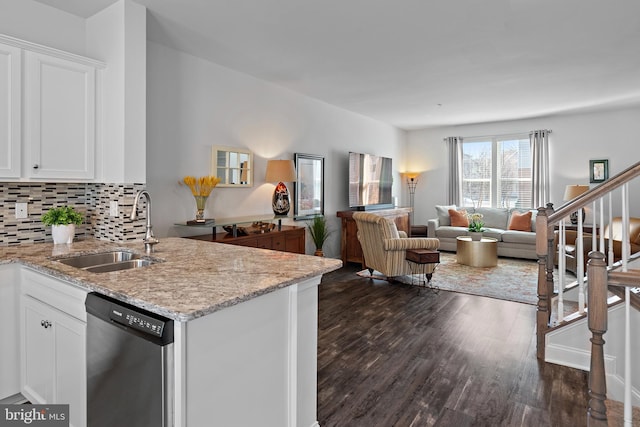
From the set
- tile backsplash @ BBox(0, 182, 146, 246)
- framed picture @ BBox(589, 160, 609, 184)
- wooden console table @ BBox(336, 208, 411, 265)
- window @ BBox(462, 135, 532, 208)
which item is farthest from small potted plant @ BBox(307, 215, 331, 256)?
framed picture @ BBox(589, 160, 609, 184)

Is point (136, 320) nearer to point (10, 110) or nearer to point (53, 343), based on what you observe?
point (53, 343)

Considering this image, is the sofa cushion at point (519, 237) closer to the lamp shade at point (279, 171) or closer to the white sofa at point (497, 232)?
the white sofa at point (497, 232)

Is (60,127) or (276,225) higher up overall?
(60,127)

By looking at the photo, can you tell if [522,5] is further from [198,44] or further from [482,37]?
[198,44]

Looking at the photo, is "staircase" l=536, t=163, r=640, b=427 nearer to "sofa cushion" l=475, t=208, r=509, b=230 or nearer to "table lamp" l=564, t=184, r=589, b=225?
"table lamp" l=564, t=184, r=589, b=225

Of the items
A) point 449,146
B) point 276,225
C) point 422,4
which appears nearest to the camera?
point 422,4

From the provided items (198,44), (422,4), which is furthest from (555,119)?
(198,44)

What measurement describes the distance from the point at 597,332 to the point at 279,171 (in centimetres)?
377

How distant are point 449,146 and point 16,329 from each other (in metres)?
8.06

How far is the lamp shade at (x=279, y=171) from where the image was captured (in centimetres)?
470

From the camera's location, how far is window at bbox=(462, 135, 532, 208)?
7672 millimetres

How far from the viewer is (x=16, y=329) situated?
2240 millimetres

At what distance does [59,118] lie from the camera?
2.65m

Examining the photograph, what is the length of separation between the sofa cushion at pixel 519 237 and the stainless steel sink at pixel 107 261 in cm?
644
